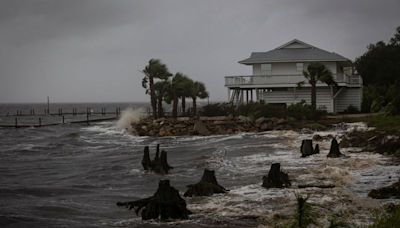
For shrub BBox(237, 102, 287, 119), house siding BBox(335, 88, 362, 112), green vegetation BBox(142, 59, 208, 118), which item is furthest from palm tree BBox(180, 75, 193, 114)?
house siding BBox(335, 88, 362, 112)

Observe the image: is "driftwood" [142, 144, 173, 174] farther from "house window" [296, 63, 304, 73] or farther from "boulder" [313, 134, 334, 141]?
"house window" [296, 63, 304, 73]

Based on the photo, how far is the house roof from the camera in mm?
54562

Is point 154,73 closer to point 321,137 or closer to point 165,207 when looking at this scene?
point 321,137

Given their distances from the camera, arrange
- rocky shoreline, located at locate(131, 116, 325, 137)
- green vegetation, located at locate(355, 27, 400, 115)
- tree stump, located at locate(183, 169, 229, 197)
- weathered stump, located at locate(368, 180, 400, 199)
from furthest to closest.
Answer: green vegetation, located at locate(355, 27, 400, 115) < rocky shoreline, located at locate(131, 116, 325, 137) < tree stump, located at locate(183, 169, 229, 197) < weathered stump, located at locate(368, 180, 400, 199)

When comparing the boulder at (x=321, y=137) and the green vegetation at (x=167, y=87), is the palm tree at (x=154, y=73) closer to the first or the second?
the green vegetation at (x=167, y=87)

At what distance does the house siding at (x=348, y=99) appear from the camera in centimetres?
5441

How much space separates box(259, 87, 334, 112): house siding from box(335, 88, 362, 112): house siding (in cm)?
136

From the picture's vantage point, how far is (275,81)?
53469 millimetres

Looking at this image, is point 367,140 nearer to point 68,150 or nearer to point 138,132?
point 68,150

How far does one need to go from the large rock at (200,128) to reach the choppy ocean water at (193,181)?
29.4 ft

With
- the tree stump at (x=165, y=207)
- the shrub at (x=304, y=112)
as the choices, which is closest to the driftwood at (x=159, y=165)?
the tree stump at (x=165, y=207)

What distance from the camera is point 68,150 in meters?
44.0

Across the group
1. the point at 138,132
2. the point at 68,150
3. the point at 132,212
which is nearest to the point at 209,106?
the point at 138,132

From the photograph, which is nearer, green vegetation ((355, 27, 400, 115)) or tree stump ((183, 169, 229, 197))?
tree stump ((183, 169, 229, 197))
